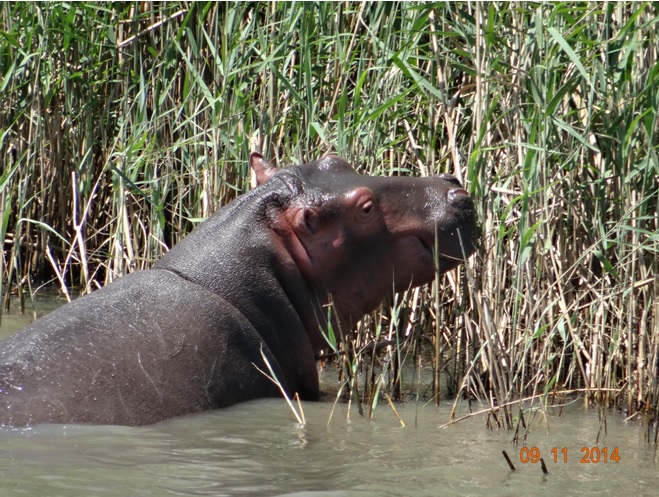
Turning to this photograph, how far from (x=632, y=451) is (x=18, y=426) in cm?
239

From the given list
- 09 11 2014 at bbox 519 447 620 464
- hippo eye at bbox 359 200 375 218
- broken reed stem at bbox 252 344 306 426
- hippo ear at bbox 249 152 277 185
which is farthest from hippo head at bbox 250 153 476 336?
09 11 2014 at bbox 519 447 620 464

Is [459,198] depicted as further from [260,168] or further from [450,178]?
[260,168]

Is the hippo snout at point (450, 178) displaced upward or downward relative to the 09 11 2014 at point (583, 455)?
upward

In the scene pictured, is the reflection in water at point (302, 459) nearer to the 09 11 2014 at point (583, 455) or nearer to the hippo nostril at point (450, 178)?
the 09 11 2014 at point (583, 455)

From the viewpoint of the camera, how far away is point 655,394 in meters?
4.73

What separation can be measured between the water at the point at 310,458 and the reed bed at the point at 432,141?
0.22 meters

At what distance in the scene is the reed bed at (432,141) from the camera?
5.01 metres

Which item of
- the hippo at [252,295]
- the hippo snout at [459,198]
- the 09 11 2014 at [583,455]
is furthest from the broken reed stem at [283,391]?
the hippo snout at [459,198]

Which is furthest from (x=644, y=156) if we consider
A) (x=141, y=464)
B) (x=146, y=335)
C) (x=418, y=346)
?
(x=141, y=464)

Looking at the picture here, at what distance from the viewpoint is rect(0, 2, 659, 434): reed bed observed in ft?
16.4

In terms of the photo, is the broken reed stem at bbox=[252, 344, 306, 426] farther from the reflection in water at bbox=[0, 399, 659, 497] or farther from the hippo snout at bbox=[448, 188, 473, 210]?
the hippo snout at bbox=[448, 188, 473, 210]

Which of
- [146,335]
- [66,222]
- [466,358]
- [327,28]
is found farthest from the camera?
[66,222]

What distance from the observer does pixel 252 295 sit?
5.02 metres

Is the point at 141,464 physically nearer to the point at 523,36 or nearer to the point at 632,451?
the point at 632,451
